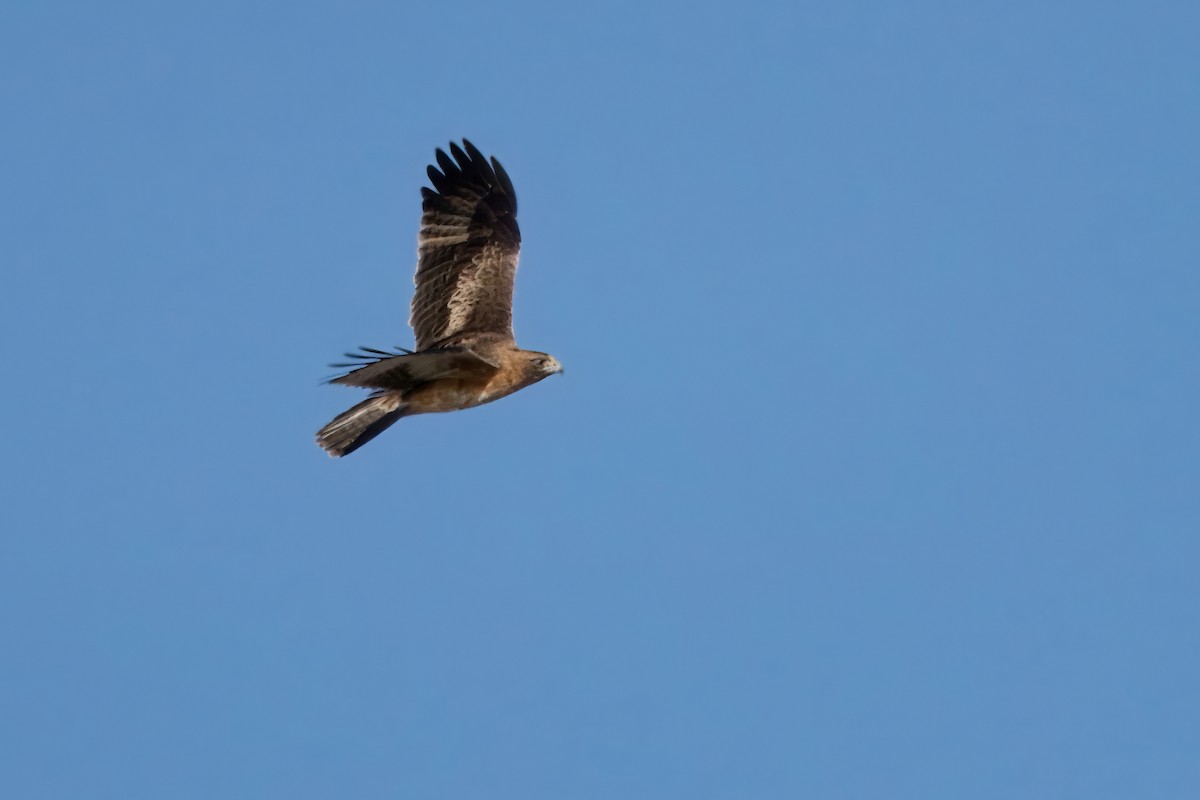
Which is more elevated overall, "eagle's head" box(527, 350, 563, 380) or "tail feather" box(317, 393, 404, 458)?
"eagle's head" box(527, 350, 563, 380)

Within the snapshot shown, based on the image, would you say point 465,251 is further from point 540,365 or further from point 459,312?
point 540,365

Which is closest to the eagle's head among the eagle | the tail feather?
the eagle

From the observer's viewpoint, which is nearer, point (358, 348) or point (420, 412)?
point (358, 348)

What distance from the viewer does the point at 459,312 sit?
13.4 meters

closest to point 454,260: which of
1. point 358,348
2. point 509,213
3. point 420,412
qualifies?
point 509,213

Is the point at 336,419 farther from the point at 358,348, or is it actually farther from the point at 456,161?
the point at 456,161

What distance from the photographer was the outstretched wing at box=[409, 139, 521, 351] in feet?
43.7

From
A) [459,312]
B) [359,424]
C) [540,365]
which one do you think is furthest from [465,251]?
[359,424]

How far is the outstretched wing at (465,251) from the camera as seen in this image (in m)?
13.3

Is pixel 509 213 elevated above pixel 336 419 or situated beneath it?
elevated above

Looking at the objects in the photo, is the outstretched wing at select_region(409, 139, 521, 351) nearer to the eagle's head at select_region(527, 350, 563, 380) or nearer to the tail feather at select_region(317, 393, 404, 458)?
the eagle's head at select_region(527, 350, 563, 380)

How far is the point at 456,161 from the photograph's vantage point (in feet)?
45.5

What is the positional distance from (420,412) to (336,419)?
31.6 inches

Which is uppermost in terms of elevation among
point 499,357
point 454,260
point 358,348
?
point 454,260
